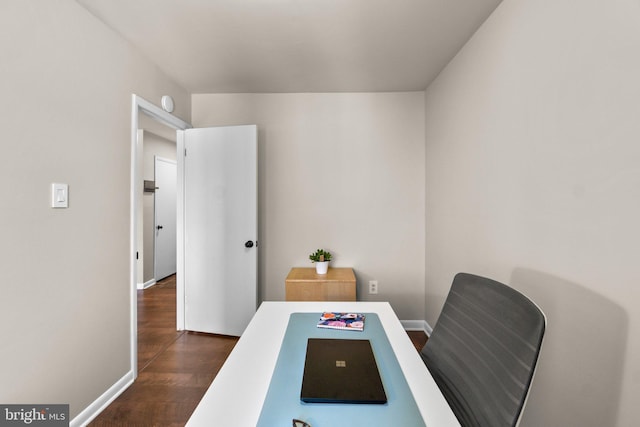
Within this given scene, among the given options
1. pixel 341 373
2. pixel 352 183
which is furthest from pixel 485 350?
pixel 352 183

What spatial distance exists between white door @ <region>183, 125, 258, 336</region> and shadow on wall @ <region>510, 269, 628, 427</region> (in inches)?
84.5

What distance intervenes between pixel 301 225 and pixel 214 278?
3.27 feet

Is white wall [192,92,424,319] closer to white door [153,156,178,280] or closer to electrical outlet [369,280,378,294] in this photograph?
electrical outlet [369,280,378,294]

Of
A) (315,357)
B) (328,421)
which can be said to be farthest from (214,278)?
(328,421)

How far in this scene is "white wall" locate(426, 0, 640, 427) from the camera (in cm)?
94

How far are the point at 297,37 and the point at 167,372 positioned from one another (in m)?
2.65

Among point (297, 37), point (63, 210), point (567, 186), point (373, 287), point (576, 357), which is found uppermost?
point (297, 37)

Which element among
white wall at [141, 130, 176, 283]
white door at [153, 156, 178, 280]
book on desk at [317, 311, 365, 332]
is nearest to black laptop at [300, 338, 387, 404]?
book on desk at [317, 311, 365, 332]

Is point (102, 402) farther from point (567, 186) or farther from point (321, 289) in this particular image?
point (567, 186)

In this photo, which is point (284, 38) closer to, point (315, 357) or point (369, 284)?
point (315, 357)

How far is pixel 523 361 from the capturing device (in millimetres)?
666

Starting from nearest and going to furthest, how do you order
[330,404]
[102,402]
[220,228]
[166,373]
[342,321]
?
[330,404], [342,321], [102,402], [166,373], [220,228]

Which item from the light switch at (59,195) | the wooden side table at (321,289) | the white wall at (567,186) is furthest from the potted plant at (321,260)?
the light switch at (59,195)

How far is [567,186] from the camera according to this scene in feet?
3.78
